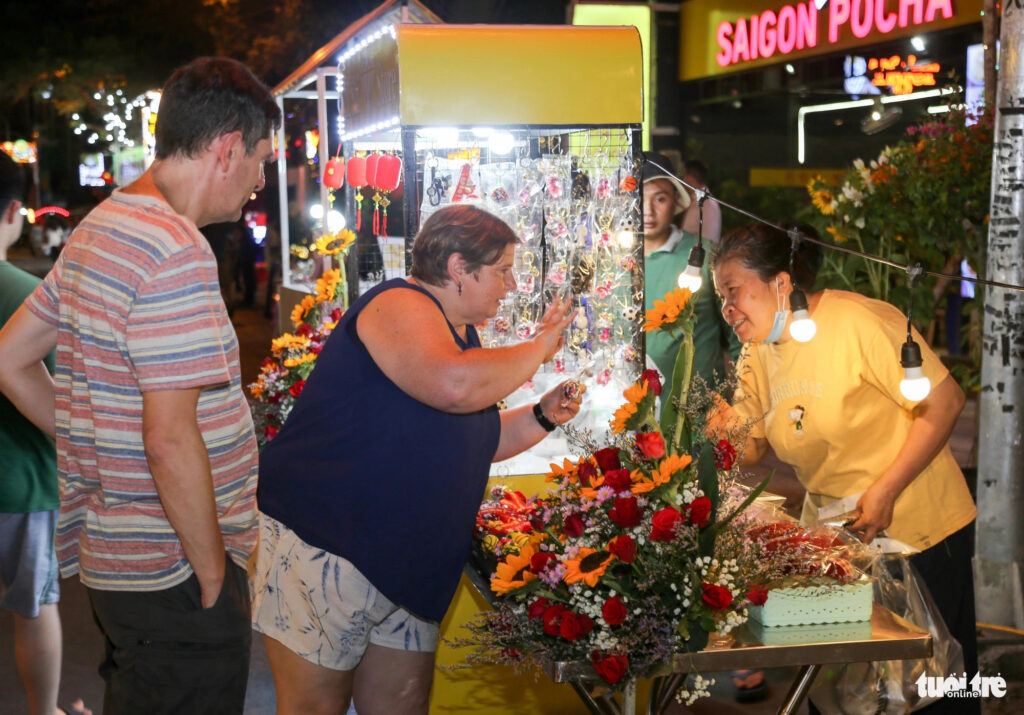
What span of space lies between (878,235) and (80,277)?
516 centimetres

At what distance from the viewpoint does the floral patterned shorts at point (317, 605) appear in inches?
104

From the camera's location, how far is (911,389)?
9.55ft

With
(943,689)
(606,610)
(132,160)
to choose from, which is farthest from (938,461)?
(132,160)

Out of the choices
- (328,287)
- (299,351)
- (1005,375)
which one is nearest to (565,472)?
(1005,375)

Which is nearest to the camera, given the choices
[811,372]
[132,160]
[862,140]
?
[811,372]

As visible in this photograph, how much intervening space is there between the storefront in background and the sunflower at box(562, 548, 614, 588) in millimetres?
7834

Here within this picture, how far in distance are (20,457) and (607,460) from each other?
215 centimetres

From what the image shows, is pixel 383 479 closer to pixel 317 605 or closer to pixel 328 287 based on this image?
pixel 317 605

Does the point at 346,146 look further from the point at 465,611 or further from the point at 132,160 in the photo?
the point at 132,160

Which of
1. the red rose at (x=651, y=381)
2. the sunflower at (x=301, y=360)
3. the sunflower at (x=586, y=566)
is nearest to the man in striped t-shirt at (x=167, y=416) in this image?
the sunflower at (x=586, y=566)

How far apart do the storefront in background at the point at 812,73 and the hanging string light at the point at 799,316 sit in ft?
21.9

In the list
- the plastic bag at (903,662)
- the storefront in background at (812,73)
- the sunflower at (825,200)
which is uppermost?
the storefront in background at (812,73)

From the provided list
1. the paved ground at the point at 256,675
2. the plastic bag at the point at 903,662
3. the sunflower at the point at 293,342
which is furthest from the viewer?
the sunflower at the point at 293,342

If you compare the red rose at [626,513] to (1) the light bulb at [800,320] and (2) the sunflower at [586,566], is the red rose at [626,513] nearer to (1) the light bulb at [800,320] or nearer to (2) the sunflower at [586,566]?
(2) the sunflower at [586,566]
